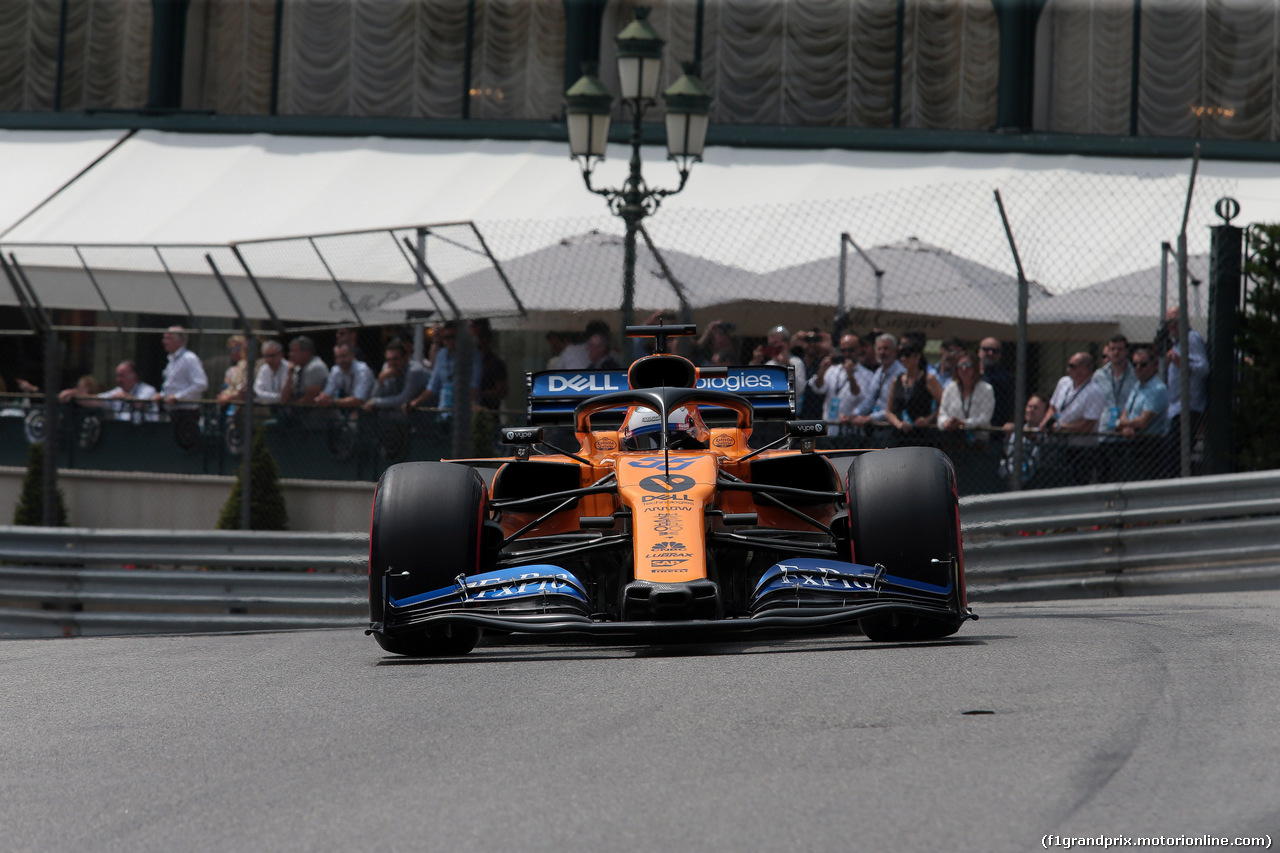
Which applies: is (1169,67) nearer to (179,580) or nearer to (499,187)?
(499,187)

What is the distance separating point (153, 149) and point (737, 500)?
17578 mm

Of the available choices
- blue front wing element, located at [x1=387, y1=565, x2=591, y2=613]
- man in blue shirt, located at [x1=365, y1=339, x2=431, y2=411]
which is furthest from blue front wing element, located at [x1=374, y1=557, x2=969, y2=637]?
man in blue shirt, located at [x1=365, y1=339, x2=431, y2=411]

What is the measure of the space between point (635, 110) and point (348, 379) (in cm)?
301

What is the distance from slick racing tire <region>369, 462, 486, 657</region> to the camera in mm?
6559

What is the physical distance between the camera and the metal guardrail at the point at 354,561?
9156 mm

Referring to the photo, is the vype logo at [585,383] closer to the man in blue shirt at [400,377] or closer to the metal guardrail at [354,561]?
the metal guardrail at [354,561]

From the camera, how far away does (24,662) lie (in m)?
7.41

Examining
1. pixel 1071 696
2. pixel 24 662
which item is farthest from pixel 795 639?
pixel 24 662

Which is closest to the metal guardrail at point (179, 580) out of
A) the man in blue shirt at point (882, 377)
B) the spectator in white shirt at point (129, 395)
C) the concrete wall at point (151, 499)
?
the concrete wall at point (151, 499)

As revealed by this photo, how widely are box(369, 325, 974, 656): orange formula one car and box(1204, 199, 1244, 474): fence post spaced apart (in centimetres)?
351

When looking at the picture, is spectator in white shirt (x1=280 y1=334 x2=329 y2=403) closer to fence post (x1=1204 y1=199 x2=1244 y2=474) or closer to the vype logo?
the vype logo

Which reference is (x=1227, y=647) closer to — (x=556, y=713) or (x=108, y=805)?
(x=556, y=713)

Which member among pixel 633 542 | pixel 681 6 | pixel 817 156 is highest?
pixel 681 6

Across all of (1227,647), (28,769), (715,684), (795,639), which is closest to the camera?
(28,769)
